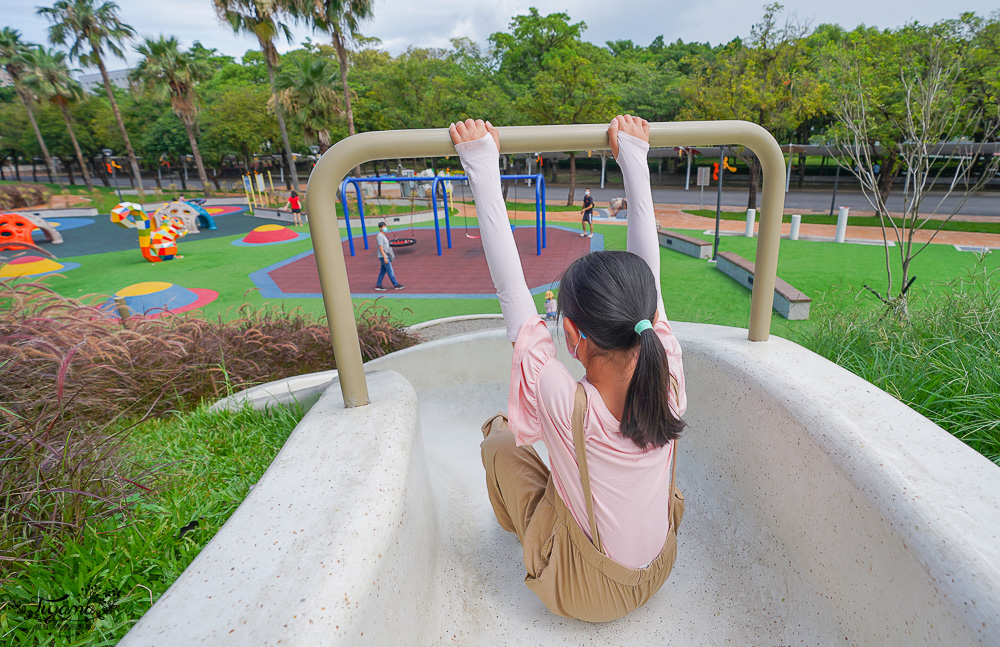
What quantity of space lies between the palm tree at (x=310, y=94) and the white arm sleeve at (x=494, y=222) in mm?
23149

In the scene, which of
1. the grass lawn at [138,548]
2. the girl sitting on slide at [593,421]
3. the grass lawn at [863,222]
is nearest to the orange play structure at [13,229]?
the grass lawn at [138,548]

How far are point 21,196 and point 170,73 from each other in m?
9.54

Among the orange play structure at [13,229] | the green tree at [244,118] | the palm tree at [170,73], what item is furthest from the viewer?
the green tree at [244,118]

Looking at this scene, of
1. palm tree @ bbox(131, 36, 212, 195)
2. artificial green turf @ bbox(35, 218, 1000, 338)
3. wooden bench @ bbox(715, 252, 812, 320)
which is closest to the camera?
wooden bench @ bbox(715, 252, 812, 320)

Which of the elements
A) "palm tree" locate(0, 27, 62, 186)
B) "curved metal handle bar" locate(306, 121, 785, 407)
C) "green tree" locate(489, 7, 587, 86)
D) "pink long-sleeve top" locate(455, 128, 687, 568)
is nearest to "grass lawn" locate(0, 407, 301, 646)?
"curved metal handle bar" locate(306, 121, 785, 407)

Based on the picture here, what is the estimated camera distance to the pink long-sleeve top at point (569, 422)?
127 centimetres

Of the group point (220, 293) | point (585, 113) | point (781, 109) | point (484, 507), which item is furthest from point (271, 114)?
point (484, 507)

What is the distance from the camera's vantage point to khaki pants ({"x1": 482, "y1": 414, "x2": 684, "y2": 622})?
144 centimetres

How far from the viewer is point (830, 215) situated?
17.5 meters

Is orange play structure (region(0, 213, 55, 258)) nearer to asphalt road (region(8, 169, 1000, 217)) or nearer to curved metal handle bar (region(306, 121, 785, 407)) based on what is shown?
curved metal handle bar (region(306, 121, 785, 407))

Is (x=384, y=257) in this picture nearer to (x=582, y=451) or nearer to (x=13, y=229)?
(x=582, y=451)

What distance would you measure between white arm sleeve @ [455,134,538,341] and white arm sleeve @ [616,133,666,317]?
47 centimetres

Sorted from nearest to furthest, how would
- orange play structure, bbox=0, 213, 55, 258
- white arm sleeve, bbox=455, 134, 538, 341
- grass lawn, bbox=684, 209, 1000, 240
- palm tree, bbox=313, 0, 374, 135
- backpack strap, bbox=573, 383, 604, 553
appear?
backpack strap, bbox=573, 383, 604, 553 < white arm sleeve, bbox=455, 134, 538, 341 < grass lawn, bbox=684, 209, 1000, 240 < orange play structure, bbox=0, 213, 55, 258 < palm tree, bbox=313, 0, 374, 135

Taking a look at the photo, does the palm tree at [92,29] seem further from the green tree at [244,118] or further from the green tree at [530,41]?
the green tree at [530,41]
